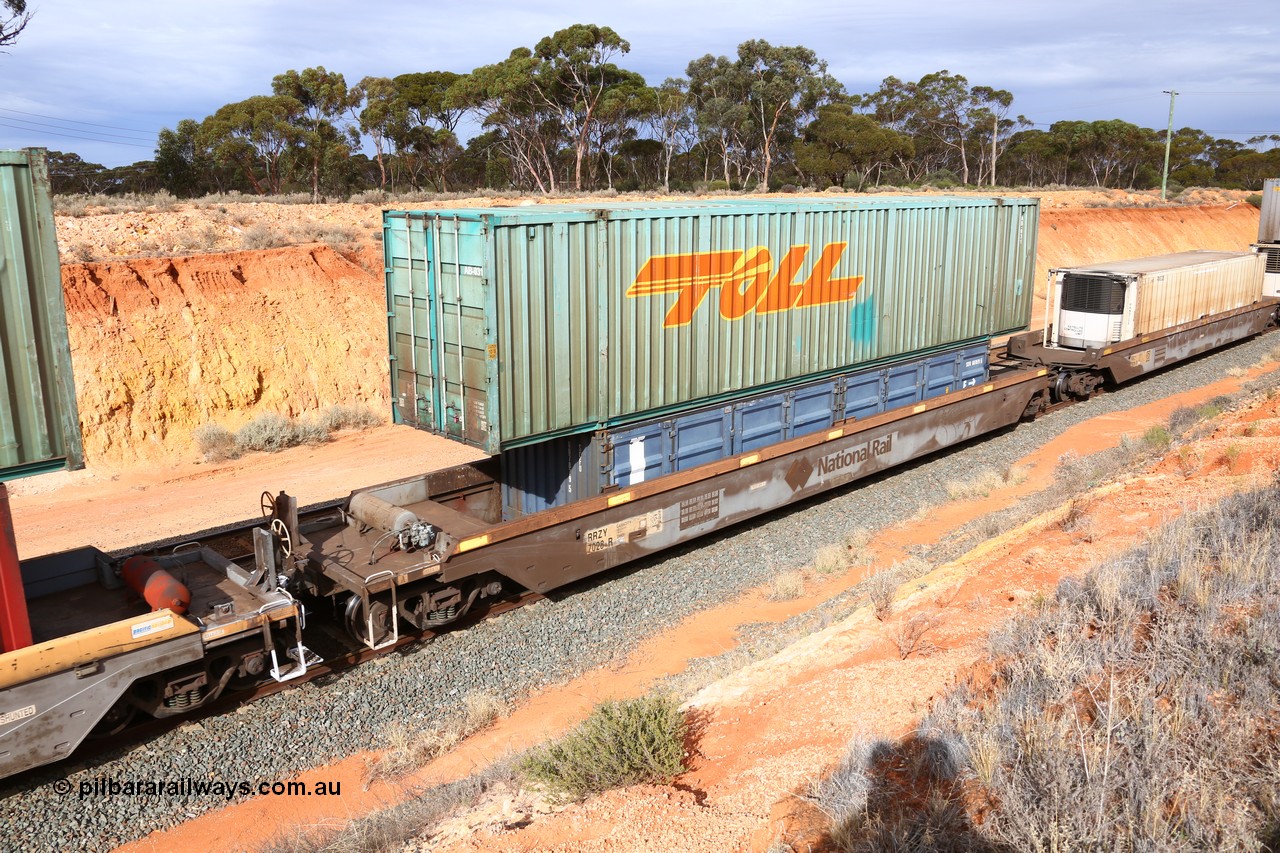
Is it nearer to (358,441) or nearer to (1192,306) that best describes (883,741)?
(358,441)

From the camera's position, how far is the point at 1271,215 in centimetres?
2956

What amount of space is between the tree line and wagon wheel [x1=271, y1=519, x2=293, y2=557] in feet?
93.4

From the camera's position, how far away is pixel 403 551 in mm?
8852

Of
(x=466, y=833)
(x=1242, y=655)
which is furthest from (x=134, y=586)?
(x=1242, y=655)

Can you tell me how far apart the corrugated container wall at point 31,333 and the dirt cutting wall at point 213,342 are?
10.4 m

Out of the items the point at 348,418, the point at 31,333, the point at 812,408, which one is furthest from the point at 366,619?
the point at 348,418

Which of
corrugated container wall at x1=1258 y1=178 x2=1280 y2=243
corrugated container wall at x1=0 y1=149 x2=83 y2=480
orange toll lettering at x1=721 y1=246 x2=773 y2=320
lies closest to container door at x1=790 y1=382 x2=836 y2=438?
orange toll lettering at x1=721 y1=246 x2=773 y2=320

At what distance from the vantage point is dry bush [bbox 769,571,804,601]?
1004 cm

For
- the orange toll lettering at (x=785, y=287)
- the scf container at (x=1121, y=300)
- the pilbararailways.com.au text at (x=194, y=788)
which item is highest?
the orange toll lettering at (x=785, y=287)

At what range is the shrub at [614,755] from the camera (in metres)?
5.67

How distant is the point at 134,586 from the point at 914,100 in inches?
2710

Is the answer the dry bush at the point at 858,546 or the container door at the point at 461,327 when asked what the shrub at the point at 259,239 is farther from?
the dry bush at the point at 858,546

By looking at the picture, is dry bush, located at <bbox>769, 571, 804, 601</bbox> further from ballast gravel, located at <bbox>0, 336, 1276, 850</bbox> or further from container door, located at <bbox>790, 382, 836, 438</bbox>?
container door, located at <bbox>790, 382, 836, 438</bbox>

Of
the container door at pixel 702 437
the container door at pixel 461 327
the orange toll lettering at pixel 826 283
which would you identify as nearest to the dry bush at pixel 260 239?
the container door at pixel 461 327
